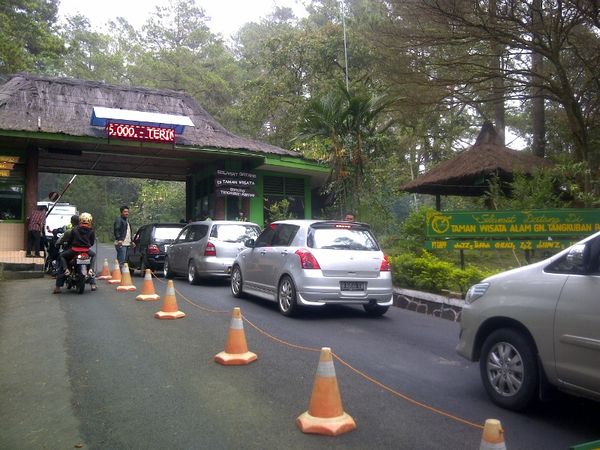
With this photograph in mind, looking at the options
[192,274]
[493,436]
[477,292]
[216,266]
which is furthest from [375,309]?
[493,436]

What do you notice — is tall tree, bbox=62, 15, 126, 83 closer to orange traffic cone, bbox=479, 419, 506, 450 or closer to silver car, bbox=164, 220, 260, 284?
silver car, bbox=164, 220, 260, 284

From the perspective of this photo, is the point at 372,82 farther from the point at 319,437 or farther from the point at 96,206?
the point at 96,206

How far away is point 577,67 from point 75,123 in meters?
15.5

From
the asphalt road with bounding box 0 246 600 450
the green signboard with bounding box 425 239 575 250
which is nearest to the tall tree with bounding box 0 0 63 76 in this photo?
the asphalt road with bounding box 0 246 600 450

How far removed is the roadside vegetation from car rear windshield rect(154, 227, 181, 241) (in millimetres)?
3705

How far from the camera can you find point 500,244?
10.2m

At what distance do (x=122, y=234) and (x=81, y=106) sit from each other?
6331mm

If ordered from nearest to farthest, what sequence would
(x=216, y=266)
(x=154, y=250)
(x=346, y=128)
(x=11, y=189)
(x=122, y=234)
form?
1. (x=216, y=266)
2. (x=346, y=128)
3. (x=122, y=234)
4. (x=154, y=250)
5. (x=11, y=189)

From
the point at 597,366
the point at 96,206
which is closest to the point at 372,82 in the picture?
the point at 597,366

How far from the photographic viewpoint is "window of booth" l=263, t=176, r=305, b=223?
886 inches

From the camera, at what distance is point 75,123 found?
1764 cm

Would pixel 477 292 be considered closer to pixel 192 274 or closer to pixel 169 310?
pixel 169 310

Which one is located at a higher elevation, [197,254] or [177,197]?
[177,197]

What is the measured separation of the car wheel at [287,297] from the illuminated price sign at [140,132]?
31.7 ft
